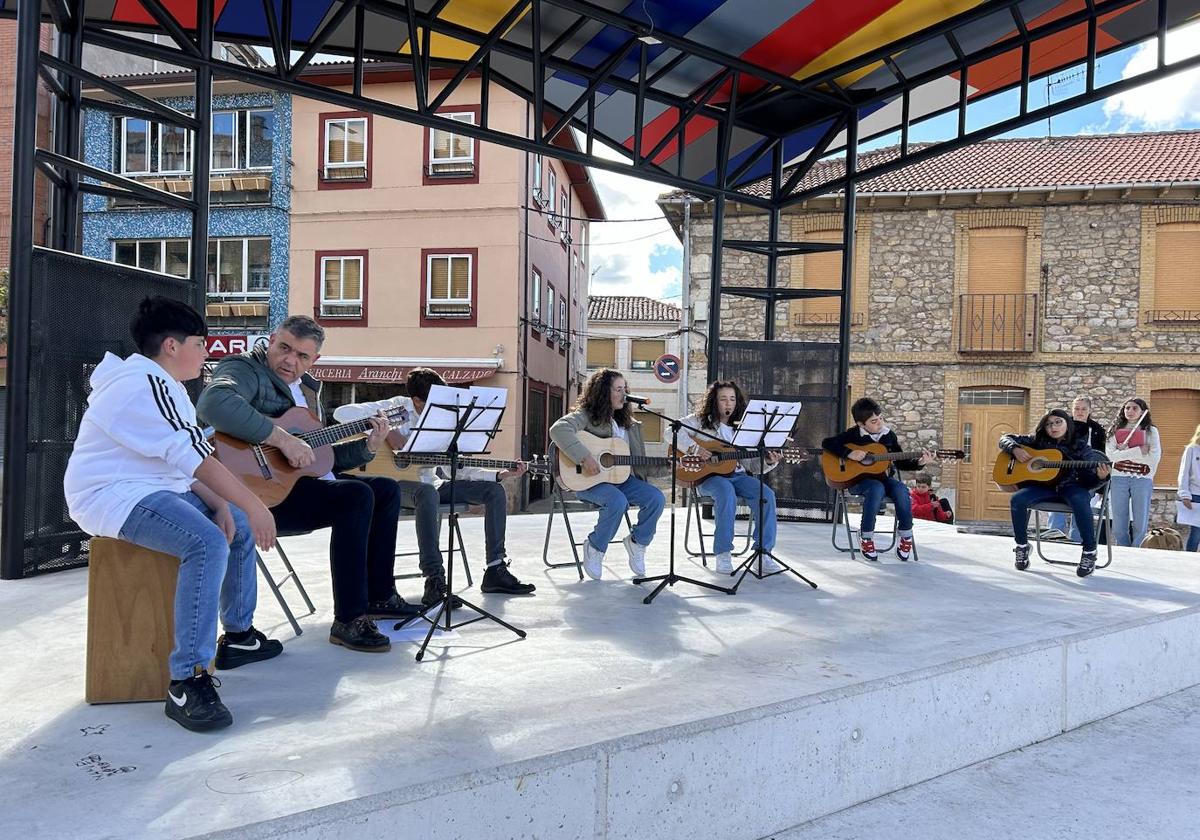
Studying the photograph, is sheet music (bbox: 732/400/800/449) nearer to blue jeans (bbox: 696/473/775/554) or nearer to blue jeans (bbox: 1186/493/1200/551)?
Result: blue jeans (bbox: 696/473/775/554)

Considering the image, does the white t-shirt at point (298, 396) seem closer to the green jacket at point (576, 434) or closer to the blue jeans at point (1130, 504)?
the green jacket at point (576, 434)

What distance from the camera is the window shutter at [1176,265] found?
15477 millimetres

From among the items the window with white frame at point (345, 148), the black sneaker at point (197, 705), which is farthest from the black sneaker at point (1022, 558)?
the window with white frame at point (345, 148)

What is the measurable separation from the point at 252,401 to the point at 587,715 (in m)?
1.82

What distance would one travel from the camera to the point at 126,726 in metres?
2.53

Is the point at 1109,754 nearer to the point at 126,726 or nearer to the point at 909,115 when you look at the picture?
the point at 126,726

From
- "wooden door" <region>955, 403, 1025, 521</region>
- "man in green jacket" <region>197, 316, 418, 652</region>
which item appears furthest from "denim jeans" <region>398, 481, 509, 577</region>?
"wooden door" <region>955, 403, 1025, 521</region>

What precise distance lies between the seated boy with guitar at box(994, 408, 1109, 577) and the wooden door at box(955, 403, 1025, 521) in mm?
10481

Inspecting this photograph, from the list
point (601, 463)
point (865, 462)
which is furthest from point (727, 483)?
point (865, 462)

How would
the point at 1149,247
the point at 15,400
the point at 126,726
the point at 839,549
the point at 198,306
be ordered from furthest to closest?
the point at 1149,247
the point at 839,549
the point at 198,306
the point at 15,400
the point at 126,726

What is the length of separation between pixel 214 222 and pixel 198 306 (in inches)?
524

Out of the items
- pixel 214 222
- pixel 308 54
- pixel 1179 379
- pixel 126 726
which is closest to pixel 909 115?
pixel 308 54

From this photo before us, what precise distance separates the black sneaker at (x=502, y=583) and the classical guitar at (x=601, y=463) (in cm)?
62

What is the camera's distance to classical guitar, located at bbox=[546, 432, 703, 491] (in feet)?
16.2
